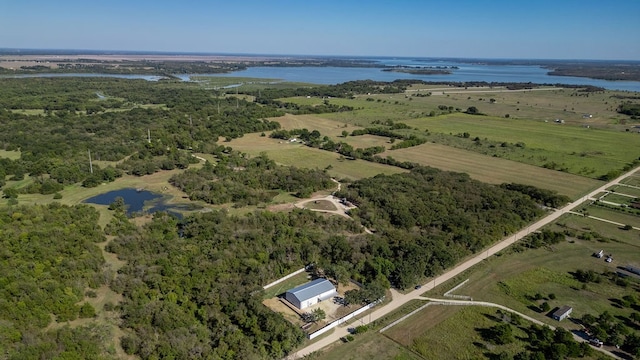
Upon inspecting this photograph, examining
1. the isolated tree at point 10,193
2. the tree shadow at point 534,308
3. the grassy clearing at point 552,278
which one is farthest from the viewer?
the isolated tree at point 10,193

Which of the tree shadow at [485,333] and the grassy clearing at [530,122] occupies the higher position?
the grassy clearing at [530,122]

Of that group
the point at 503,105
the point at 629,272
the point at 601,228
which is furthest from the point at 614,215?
the point at 503,105

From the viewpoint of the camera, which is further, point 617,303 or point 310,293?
point 617,303

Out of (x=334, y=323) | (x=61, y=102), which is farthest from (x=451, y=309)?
(x=61, y=102)

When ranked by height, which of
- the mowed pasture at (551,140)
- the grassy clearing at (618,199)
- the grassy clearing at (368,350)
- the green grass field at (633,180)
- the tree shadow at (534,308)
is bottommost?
the grassy clearing at (368,350)

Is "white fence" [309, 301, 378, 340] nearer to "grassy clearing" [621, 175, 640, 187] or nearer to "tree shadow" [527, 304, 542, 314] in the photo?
"tree shadow" [527, 304, 542, 314]

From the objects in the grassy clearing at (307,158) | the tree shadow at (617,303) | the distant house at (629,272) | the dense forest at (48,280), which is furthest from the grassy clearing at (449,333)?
the grassy clearing at (307,158)

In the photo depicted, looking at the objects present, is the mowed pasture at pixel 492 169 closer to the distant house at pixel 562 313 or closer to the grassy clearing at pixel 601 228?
the grassy clearing at pixel 601 228

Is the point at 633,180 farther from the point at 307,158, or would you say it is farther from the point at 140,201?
the point at 140,201
